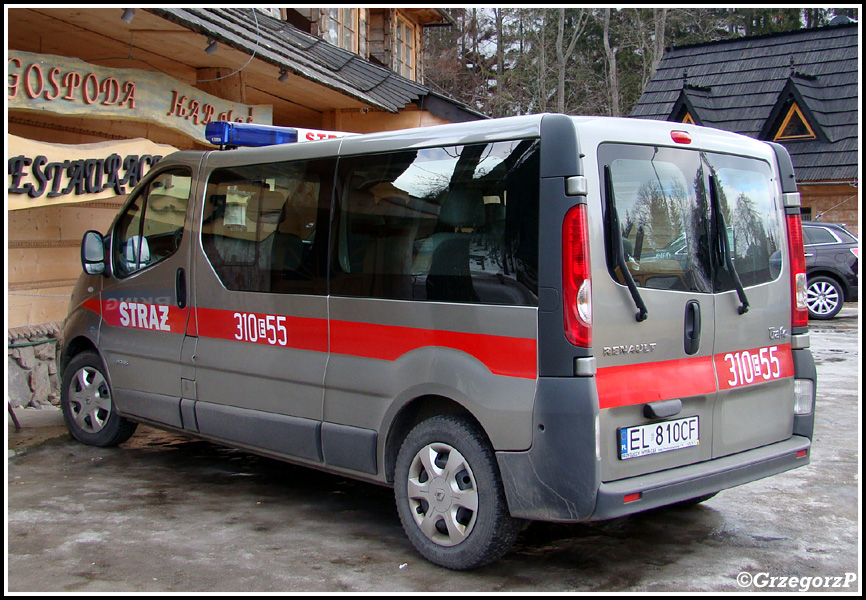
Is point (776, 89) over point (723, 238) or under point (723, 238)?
over

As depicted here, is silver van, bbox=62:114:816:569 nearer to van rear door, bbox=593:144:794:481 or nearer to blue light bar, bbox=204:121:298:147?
van rear door, bbox=593:144:794:481

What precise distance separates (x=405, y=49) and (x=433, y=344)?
17.9 meters

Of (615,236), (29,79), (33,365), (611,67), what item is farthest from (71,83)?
(611,67)

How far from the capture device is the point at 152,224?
6418 millimetres

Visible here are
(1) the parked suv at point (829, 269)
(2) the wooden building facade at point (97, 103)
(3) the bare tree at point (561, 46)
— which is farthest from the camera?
(3) the bare tree at point (561, 46)

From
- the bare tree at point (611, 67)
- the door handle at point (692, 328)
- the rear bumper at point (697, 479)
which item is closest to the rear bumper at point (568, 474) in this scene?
the rear bumper at point (697, 479)

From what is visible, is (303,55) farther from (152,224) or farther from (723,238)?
(723,238)

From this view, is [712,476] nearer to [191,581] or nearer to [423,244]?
[423,244]

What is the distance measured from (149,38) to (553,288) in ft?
19.9

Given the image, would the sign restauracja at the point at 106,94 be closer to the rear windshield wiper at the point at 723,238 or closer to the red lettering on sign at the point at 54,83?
the red lettering on sign at the point at 54,83

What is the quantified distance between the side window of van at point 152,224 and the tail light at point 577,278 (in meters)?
3.09

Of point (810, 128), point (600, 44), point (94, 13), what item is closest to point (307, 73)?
point (94, 13)

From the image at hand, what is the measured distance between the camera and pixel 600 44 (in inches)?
1524

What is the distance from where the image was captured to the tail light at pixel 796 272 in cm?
505
